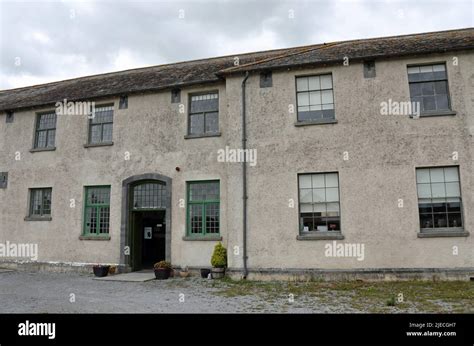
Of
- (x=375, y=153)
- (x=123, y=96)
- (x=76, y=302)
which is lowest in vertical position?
(x=76, y=302)

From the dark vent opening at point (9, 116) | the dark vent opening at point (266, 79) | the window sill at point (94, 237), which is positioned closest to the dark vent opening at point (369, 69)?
the dark vent opening at point (266, 79)

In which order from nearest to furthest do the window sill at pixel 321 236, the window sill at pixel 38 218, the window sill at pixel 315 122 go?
the window sill at pixel 321 236 < the window sill at pixel 315 122 < the window sill at pixel 38 218

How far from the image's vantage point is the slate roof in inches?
516

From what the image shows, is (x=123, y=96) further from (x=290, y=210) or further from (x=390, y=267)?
(x=390, y=267)

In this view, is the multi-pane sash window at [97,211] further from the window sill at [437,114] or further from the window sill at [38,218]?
the window sill at [437,114]

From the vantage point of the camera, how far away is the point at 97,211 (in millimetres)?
15977

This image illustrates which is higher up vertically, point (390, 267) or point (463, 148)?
point (463, 148)

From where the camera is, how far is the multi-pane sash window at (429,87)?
496 inches

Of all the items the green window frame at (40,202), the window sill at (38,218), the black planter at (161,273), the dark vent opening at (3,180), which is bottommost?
the black planter at (161,273)

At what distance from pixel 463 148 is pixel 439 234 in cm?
285

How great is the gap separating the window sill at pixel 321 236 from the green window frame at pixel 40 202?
36.9ft

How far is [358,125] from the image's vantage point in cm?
1283
